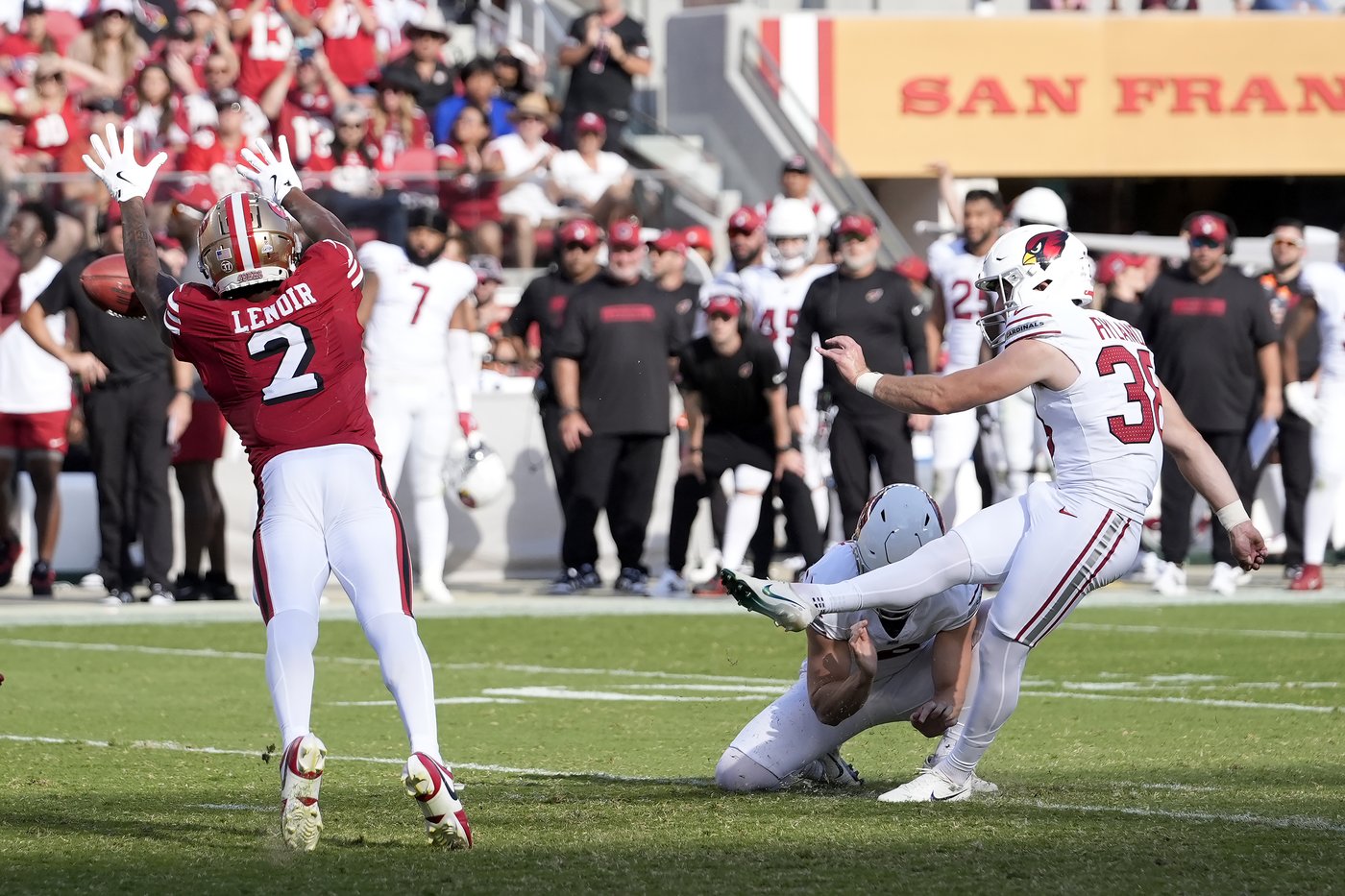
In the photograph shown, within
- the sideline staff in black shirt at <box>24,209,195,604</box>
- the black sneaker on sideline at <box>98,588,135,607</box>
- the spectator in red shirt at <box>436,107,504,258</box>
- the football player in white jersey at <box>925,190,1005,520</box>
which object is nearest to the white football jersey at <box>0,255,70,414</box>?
the sideline staff in black shirt at <box>24,209,195,604</box>

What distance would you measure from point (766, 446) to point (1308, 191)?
47.8 feet

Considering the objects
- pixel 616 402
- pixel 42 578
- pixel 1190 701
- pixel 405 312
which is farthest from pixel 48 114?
pixel 1190 701

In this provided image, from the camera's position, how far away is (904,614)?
6266 mm

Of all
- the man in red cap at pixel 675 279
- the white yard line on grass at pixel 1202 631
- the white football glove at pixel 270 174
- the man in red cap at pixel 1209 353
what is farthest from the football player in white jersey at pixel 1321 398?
the white football glove at pixel 270 174

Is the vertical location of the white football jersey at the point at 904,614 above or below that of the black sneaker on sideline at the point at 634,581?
above

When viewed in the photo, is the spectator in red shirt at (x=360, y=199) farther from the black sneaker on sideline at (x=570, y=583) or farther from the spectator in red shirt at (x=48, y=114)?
the black sneaker on sideline at (x=570, y=583)

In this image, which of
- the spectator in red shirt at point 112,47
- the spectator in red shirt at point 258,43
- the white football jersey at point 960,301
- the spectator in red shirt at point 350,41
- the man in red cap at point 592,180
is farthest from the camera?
the spectator in red shirt at point 350,41

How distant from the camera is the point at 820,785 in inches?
258

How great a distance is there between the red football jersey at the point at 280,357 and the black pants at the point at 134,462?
6669 millimetres

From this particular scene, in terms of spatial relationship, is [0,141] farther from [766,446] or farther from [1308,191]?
[1308,191]

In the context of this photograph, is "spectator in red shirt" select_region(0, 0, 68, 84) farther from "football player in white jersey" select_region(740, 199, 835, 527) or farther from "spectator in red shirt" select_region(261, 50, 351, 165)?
"football player in white jersey" select_region(740, 199, 835, 527)

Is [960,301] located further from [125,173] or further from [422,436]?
[125,173]

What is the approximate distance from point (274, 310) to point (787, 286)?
8.05 metres

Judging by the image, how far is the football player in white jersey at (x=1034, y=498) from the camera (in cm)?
596
